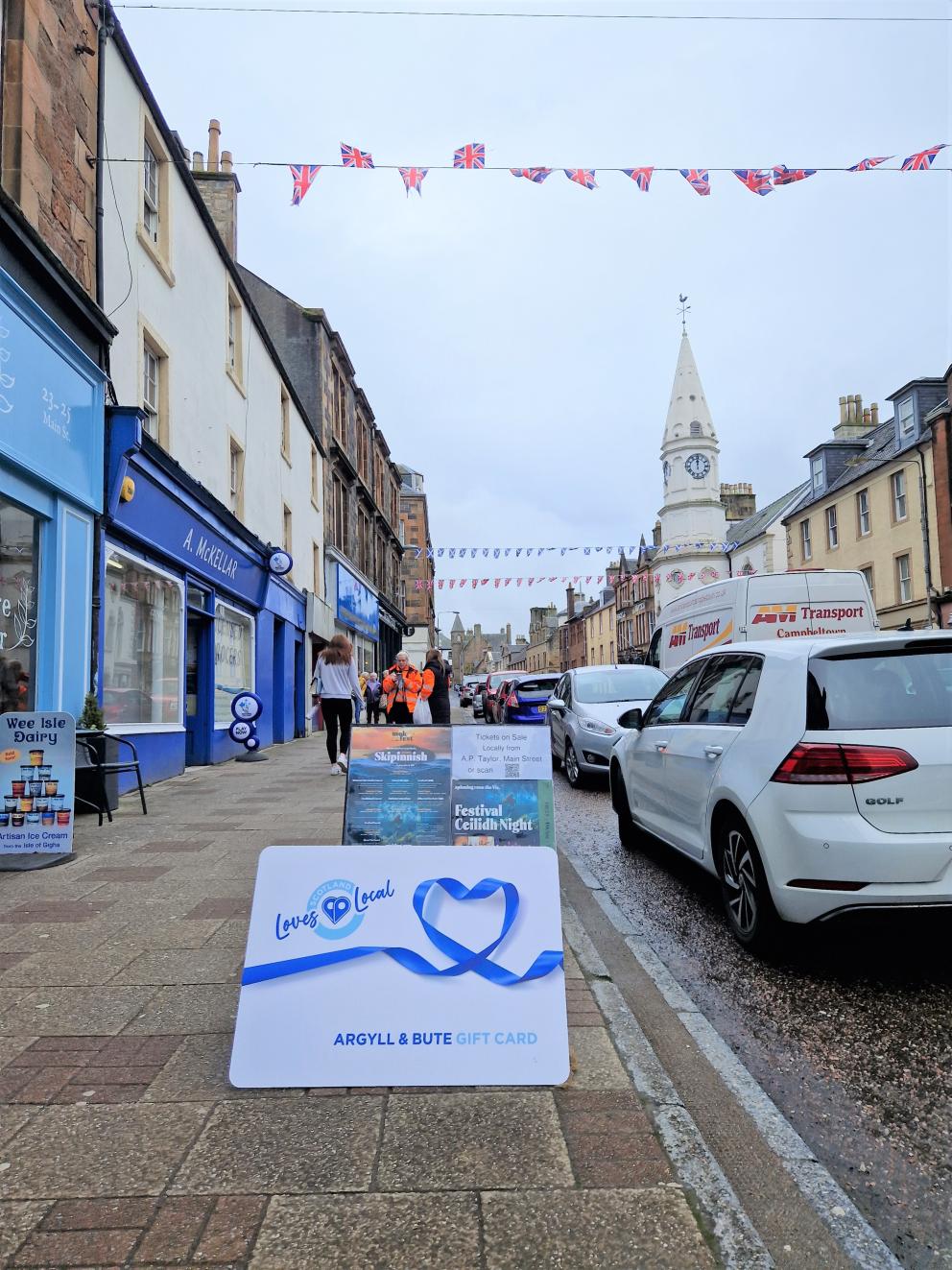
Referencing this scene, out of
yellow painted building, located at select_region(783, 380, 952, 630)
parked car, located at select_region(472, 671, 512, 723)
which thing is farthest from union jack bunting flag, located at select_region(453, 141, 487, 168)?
yellow painted building, located at select_region(783, 380, 952, 630)

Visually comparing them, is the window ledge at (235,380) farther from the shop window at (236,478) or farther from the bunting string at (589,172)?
the bunting string at (589,172)

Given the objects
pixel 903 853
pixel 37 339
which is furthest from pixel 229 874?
pixel 37 339

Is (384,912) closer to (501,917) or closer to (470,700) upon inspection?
(501,917)

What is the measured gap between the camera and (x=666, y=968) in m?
4.08

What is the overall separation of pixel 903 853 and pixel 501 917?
6.09 ft

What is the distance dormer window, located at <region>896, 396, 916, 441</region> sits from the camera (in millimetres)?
29375

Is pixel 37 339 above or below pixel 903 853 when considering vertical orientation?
above

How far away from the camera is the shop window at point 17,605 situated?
24.2ft

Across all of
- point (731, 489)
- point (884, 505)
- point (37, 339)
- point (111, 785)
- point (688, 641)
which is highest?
point (731, 489)

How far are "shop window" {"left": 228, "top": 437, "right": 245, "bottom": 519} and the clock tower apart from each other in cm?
4496

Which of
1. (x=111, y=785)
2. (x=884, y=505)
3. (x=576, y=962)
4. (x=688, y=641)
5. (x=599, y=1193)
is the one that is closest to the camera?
(x=599, y=1193)

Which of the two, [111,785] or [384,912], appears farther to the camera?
[111,785]

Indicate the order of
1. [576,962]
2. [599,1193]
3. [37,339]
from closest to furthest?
[599,1193]
[576,962]
[37,339]

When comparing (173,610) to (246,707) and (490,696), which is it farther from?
→ (490,696)
